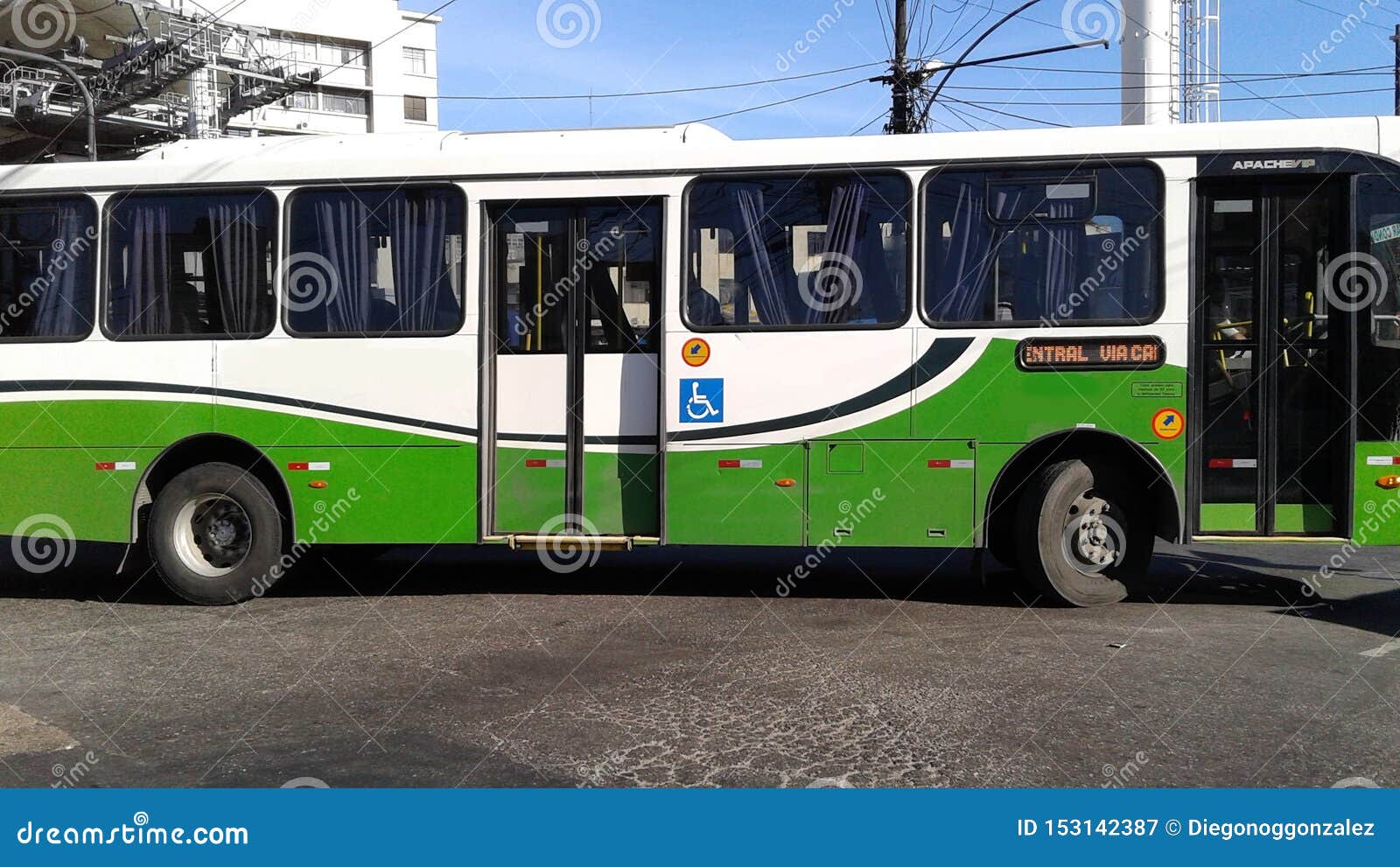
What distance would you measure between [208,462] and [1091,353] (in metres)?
6.55

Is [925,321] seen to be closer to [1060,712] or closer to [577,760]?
[1060,712]

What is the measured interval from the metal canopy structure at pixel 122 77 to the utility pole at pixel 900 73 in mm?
24042

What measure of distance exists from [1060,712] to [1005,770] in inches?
39.6

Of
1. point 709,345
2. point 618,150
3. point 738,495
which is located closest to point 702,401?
point 709,345

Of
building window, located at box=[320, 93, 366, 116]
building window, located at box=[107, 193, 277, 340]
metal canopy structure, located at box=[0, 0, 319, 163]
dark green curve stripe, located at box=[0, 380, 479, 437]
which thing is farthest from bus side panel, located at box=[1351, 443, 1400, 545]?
building window, located at box=[320, 93, 366, 116]

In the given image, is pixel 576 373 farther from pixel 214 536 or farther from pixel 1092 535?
pixel 1092 535

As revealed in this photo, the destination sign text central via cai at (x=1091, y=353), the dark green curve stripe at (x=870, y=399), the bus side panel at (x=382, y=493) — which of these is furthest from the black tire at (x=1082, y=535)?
the bus side panel at (x=382, y=493)

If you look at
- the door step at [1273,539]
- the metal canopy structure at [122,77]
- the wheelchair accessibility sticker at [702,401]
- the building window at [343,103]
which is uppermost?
the building window at [343,103]

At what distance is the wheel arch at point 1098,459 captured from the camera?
8.59m

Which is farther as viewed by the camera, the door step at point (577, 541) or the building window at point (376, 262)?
the building window at point (376, 262)

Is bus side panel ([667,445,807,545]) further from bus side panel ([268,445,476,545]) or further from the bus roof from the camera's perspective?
the bus roof

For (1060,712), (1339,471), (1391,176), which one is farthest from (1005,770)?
(1391,176)

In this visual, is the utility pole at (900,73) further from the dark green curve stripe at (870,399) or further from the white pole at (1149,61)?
the dark green curve stripe at (870,399)

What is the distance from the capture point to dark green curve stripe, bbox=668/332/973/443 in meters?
8.77
